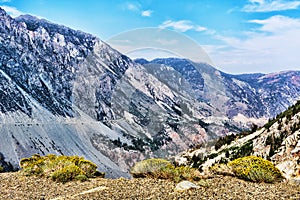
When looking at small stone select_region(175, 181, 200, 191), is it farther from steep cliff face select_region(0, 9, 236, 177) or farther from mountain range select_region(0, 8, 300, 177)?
steep cliff face select_region(0, 9, 236, 177)

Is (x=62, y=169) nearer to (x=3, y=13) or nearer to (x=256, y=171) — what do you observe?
(x=256, y=171)

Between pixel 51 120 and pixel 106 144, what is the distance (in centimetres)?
2409

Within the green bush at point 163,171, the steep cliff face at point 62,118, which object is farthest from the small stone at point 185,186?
the steep cliff face at point 62,118

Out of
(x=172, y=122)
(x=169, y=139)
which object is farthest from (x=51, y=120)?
(x=172, y=122)

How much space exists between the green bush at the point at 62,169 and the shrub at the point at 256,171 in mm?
6227

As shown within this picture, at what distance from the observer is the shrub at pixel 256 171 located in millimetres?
12617

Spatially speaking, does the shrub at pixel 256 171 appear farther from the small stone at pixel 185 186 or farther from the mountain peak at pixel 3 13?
the mountain peak at pixel 3 13

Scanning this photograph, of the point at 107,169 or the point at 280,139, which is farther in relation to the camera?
the point at 107,169

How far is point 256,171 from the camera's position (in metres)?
12.8

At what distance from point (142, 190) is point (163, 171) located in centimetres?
209

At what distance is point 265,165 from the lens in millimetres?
13070

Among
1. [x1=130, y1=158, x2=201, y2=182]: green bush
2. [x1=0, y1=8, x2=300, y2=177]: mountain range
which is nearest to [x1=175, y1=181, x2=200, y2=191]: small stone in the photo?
[x1=130, y1=158, x2=201, y2=182]: green bush

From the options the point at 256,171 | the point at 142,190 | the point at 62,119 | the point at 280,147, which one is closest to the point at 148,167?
the point at 142,190

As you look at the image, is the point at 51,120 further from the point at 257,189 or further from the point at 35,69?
the point at 257,189
